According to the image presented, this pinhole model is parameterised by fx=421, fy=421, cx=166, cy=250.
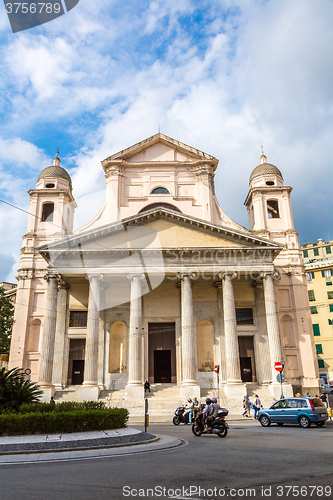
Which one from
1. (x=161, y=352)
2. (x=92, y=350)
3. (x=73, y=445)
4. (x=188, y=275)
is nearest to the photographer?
(x=73, y=445)

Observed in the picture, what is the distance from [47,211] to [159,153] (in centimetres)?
1111

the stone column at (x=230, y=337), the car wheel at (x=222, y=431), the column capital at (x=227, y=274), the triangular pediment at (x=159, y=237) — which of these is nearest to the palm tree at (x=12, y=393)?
the car wheel at (x=222, y=431)

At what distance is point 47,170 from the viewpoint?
125 ft

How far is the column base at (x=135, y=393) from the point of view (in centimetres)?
2614

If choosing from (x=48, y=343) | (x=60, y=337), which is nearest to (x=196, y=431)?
(x=48, y=343)

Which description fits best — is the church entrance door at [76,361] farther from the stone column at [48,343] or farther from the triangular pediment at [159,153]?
the triangular pediment at [159,153]

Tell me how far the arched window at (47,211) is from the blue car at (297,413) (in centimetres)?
2529

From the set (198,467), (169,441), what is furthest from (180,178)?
(198,467)

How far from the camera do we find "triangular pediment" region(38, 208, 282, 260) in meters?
28.8

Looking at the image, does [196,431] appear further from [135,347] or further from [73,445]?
[135,347]

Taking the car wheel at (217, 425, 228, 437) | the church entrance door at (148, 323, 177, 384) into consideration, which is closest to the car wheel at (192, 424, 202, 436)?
the car wheel at (217, 425, 228, 437)

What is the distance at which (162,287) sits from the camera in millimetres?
33188

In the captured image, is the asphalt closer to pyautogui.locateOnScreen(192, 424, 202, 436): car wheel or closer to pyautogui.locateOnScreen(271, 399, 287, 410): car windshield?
pyautogui.locateOnScreen(192, 424, 202, 436): car wheel

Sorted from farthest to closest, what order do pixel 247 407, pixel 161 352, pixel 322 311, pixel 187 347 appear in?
pixel 322 311
pixel 161 352
pixel 187 347
pixel 247 407
